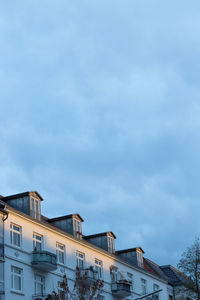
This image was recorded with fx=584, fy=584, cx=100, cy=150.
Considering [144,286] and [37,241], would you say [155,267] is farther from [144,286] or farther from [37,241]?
[37,241]

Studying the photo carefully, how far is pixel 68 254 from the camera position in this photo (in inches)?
1825

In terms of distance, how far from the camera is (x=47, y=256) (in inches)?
1638

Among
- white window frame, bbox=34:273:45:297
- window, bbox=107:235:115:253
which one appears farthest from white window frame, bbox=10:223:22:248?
window, bbox=107:235:115:253

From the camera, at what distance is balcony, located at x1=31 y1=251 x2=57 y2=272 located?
41.0 m

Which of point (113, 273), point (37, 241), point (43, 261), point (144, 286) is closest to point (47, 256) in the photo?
point (43, 261)

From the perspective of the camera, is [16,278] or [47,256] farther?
[47,256]

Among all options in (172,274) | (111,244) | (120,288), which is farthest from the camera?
(172,274)

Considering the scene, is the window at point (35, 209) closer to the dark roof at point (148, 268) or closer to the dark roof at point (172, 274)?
the dark roof at point (148, 268)

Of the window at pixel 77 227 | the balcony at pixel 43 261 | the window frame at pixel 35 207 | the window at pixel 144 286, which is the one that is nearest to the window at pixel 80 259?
the window at pixel 77 227

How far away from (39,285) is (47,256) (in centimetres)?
221

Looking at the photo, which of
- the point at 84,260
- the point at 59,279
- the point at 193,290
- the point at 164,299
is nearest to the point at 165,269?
the point at 164,299

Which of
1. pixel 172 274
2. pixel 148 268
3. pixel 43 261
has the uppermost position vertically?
pixel 172 274

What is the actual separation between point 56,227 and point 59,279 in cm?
423

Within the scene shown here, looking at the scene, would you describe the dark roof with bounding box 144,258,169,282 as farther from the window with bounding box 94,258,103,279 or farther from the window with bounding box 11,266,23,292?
the window with bounding box 11,266,23,292
